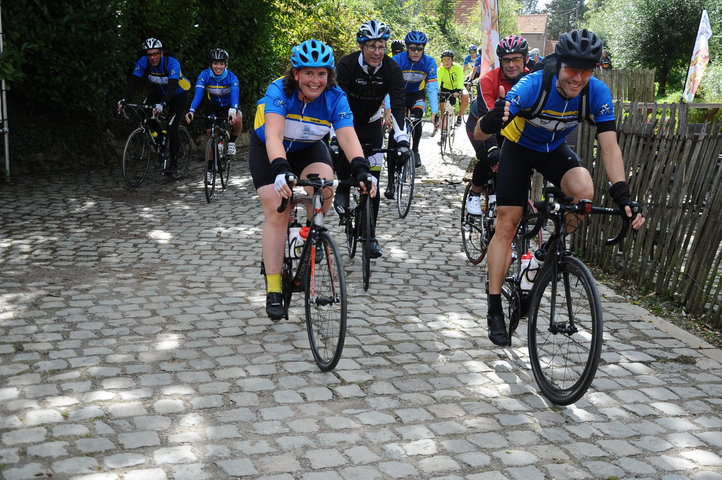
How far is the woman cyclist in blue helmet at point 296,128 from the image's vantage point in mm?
5273

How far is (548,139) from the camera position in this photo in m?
5.07

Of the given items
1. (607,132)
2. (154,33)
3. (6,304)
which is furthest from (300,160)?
(154,33)

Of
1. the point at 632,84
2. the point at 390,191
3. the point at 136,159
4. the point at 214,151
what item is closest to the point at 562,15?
the point at 632,84

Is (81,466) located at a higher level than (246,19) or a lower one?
lower

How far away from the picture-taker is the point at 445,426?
418cm

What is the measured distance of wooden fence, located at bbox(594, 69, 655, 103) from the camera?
14206 mm

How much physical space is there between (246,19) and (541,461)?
1393 cm

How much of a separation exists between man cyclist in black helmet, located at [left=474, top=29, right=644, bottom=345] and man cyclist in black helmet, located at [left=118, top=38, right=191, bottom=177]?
7.64 m

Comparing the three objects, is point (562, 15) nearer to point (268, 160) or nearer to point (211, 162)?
point (211, 162)

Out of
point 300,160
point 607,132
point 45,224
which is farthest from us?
point 45,224

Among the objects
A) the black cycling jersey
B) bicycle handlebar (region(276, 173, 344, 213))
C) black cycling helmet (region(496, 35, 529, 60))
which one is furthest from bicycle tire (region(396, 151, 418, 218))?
bicycle handlebar (region(276, 173, 344, 213))

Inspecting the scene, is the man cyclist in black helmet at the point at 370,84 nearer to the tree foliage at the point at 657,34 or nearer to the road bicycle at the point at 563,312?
the road bicycle at the point at 563,312

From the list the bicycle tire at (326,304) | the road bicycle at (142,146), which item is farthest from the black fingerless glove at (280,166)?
the road bicycle at (142,146)

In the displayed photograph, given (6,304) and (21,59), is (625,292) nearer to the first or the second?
(6,304)
